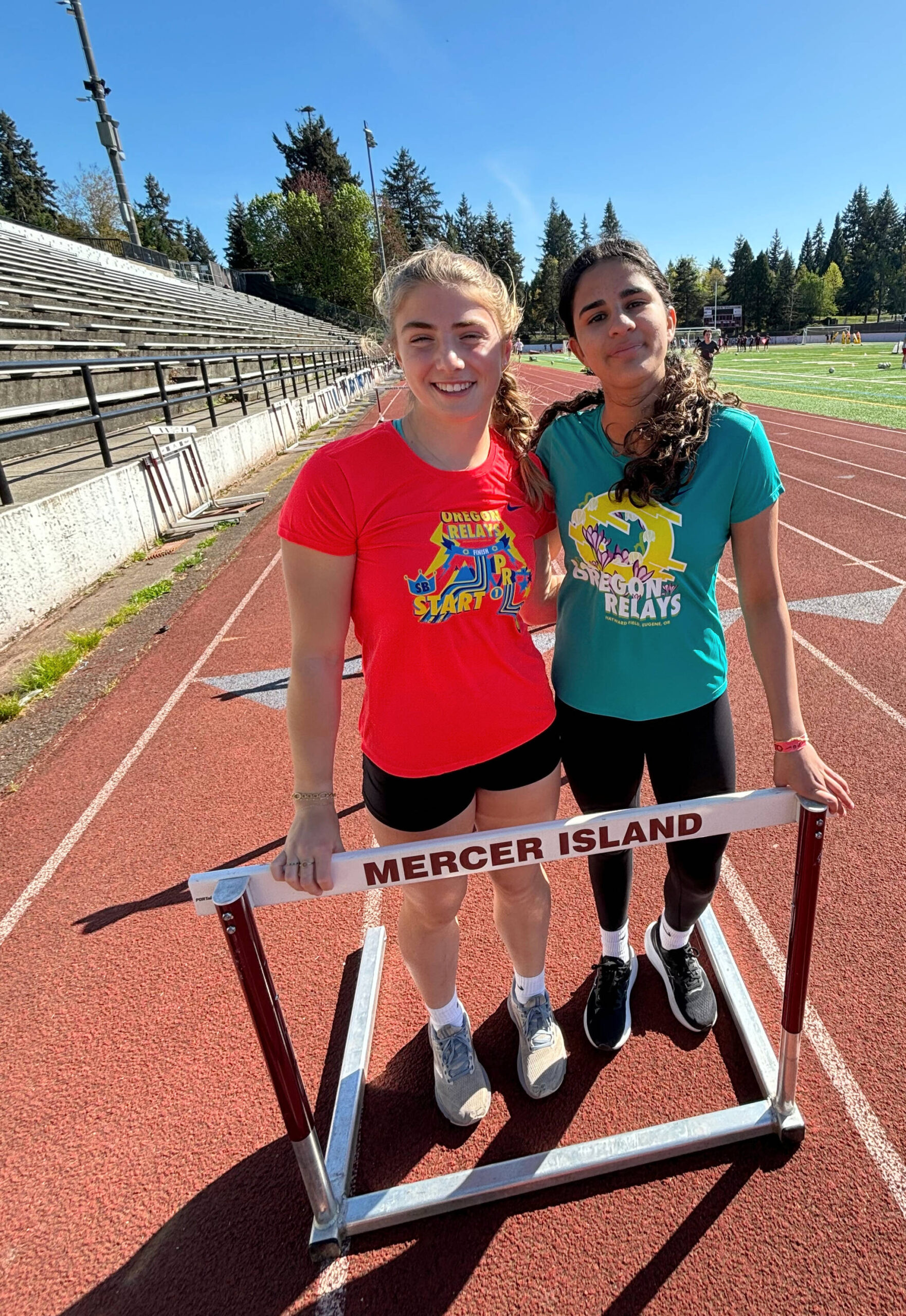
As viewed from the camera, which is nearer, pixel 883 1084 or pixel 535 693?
pixel 535 693

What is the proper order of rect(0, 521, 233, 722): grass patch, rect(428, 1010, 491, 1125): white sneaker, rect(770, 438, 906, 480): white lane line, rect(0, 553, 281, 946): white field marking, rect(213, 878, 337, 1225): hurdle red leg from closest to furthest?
1. rect(213, 878, 337, 1225): hurdle red leg
2. rect(428, 1010, 491, 1125): white sneaker
3. rect(0, 553, 281, 946): white field marking
4. rect(0, 521, 233, 722): grass patch
5. rect(770, 438, 906, 480): white lane line

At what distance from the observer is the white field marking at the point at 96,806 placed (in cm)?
343

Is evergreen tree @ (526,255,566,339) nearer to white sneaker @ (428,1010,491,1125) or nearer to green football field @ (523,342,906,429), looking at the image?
green football field @ (523,342,906,429)

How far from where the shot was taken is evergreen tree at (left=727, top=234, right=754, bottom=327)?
3659 inches

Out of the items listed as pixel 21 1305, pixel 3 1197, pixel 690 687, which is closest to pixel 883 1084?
pixel 690 687

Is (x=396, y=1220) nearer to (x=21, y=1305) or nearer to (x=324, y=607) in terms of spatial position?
(x=21, y=1305)

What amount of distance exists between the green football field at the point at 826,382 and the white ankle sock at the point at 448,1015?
777 centimetres

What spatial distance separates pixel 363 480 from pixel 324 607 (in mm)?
314

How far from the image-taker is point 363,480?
1.64m

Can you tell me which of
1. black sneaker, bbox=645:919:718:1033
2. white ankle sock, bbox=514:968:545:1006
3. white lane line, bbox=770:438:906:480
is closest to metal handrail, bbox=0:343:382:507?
white ankle sock, bbox=514:968:545:1006

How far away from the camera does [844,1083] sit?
234 cm

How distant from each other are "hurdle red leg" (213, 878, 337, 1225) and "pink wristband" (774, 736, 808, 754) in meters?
1.38

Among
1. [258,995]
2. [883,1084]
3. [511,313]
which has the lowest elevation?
[883,1084]

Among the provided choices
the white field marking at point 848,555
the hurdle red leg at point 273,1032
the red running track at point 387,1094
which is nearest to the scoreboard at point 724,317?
the white field marking at point 848,555
